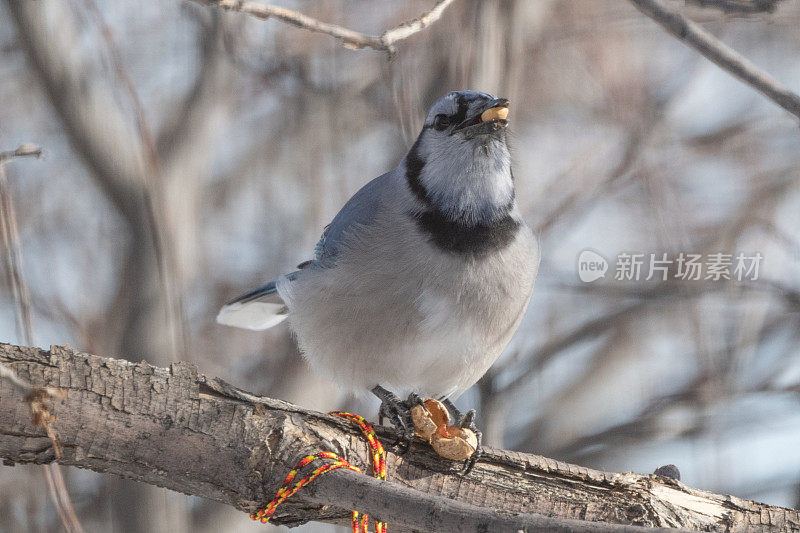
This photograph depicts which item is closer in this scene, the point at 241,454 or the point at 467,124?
the point at 241,454

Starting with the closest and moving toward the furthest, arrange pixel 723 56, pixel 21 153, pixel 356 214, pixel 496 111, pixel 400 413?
pixel 21 153 → pixel 723 56 → pixel 496 111 → pixel 400 413 → pixel 356 214

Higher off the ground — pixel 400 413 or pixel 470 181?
pixel 470 181

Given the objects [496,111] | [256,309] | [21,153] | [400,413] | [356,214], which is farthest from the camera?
[256,309]

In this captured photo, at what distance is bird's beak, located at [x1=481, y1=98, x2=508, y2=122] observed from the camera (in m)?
1.36

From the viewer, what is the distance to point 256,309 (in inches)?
75.3

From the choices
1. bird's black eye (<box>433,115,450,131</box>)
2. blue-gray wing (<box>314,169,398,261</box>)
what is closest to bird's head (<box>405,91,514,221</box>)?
bird's black eye (<box>433,115,450,131</box>)

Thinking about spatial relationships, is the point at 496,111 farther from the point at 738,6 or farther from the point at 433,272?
the point at 738,6

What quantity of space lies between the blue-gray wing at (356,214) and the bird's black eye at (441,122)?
0.54 feet

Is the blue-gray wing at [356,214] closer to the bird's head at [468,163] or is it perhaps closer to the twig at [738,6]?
the bird's head at [468,163]

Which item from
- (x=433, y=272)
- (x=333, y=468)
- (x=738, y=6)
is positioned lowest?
(x=333, y=468)

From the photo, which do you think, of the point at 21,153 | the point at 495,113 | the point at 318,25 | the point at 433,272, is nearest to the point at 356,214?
the point at 433,272

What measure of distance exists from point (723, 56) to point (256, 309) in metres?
1.28

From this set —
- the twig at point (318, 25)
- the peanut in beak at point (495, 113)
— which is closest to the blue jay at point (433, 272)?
the peanut in beak at point (495, 113)

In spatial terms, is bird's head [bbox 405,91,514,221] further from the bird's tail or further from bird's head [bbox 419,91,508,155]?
the bird's tail
